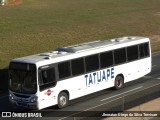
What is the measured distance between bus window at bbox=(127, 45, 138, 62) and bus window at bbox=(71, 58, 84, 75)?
13.7 feet

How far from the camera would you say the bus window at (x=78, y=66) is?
23.2 m

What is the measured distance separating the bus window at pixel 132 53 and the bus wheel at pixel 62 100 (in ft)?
19.0

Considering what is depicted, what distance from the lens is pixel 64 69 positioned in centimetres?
2270

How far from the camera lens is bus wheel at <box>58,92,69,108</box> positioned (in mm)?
22344

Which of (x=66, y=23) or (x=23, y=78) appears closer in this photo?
(x=23, y=78)

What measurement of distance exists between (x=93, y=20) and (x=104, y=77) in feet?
106

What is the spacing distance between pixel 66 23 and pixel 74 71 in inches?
1236

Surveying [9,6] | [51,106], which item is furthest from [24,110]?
[9,6]

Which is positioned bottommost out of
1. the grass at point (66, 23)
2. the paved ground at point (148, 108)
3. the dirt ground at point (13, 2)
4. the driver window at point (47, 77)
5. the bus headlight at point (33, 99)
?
the grass at point (66, 23)

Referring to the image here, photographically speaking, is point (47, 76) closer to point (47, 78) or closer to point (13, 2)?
point (47, 78)

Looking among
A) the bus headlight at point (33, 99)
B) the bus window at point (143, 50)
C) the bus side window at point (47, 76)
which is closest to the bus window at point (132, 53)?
the bus window at point (143, 50)

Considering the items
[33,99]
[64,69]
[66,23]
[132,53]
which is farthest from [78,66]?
[66,23]

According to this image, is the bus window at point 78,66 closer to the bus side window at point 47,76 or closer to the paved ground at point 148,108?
the bus side window at point 47,76

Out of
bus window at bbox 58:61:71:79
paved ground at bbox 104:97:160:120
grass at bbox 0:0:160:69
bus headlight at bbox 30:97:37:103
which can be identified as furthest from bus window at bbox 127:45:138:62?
grass at bbox 0:0:160:69
